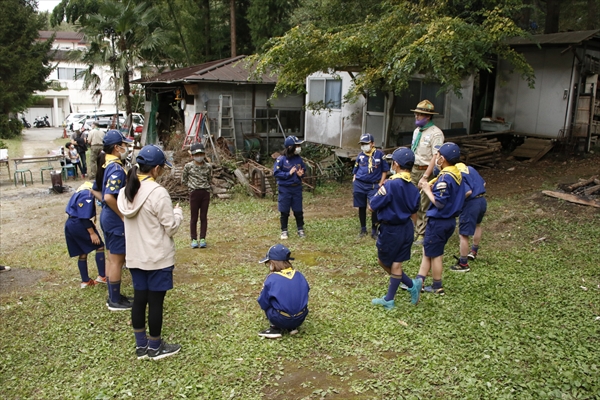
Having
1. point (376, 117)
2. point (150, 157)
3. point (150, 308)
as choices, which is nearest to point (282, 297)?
point (150, 308)

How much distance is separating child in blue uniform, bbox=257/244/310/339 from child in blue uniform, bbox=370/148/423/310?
994 millimetres

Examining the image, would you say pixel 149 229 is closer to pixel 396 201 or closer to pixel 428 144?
pixel 396 201

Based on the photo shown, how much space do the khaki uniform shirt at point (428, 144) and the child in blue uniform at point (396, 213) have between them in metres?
2.05

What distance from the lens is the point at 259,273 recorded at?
20.8 feet

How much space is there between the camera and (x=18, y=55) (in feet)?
94.0

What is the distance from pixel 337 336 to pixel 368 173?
3656mm

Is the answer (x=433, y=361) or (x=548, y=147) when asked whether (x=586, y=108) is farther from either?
(x=433, y=361)

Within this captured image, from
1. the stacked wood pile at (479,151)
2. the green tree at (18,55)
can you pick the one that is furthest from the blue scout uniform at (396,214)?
the green tree at (18,55)

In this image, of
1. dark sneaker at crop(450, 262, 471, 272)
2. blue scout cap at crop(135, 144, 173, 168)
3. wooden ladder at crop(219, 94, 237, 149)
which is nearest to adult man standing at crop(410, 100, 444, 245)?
dark sneaker at crop(450, 262, 471, 272)

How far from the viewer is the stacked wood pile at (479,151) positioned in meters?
13.6

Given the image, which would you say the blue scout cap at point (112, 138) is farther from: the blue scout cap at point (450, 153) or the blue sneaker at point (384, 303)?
the blue scout cap at point (450, 153)

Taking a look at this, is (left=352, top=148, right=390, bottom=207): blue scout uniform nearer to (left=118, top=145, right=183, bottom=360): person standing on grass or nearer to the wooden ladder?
(left=118, top=145, right=183, bottom=360): person standing on grass

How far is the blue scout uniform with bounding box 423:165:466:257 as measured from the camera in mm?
5031

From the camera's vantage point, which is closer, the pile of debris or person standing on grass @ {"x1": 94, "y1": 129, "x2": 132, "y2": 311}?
person standing on grass @ {"x1": 94, "y1": 129, "x2": 132, "y2": 311}
